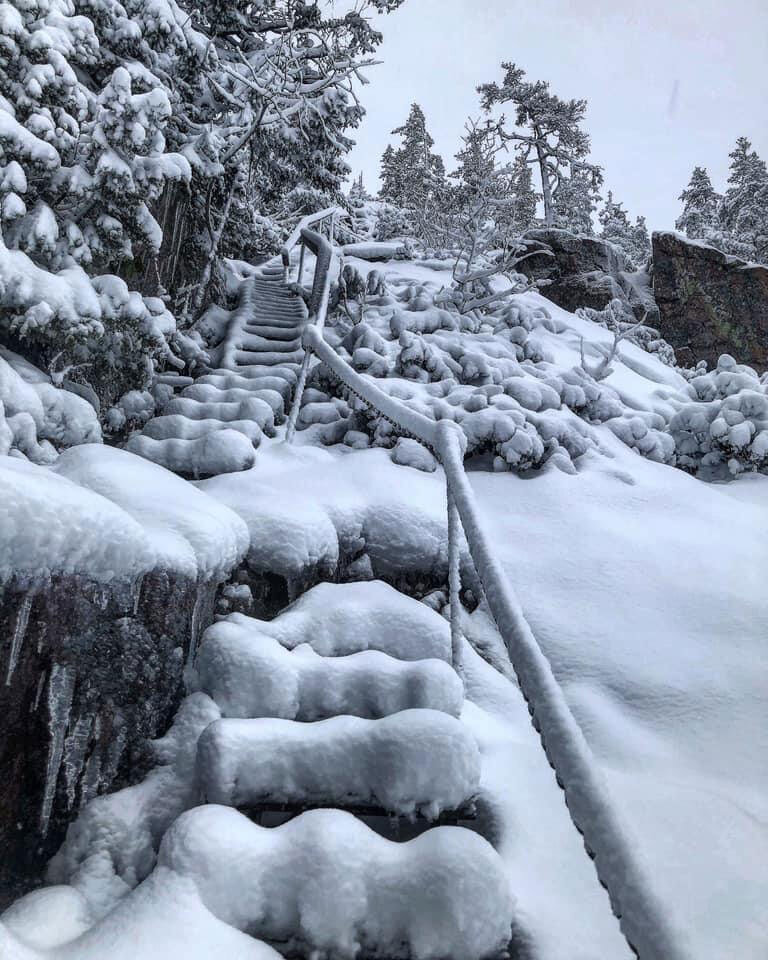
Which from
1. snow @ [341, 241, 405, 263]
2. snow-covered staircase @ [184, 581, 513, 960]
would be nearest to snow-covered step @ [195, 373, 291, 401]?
snow-covered staircase @ [184, 581, 513, 960]

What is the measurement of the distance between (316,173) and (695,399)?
673cm

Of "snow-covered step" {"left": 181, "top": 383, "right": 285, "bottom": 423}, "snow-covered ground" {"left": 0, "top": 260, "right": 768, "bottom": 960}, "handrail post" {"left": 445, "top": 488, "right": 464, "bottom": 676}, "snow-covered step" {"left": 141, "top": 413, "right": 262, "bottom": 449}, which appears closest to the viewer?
"snow-covered ground" {"left": 0, "top": 260, "right": 768, "bottom": 960}

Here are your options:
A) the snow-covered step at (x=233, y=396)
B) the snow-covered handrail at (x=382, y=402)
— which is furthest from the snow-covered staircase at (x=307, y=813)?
the snow-covered step at (x=233, y=396)

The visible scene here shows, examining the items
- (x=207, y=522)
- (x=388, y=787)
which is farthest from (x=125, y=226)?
(x=388, y=787)

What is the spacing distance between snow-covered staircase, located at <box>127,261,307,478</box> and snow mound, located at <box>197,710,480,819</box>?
7.86 ft

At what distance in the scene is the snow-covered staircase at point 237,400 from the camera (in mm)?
4301

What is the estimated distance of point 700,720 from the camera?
117 inches

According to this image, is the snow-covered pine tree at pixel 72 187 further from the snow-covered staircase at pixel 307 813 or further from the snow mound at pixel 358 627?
the snow-covered staircase at pixel 307 813

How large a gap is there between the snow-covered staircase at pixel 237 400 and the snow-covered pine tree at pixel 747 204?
1770cm

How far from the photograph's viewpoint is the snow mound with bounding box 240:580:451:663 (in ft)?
9.55

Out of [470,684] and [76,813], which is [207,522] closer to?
[76,813]

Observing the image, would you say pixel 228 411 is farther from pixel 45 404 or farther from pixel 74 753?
pixel 74 753

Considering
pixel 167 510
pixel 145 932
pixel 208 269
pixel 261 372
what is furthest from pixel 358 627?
pixel 208 269

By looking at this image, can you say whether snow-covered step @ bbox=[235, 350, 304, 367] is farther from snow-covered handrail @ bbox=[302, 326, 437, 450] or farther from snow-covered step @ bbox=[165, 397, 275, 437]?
snow-covered step @ bbox=[165, 397, 275, 437]
